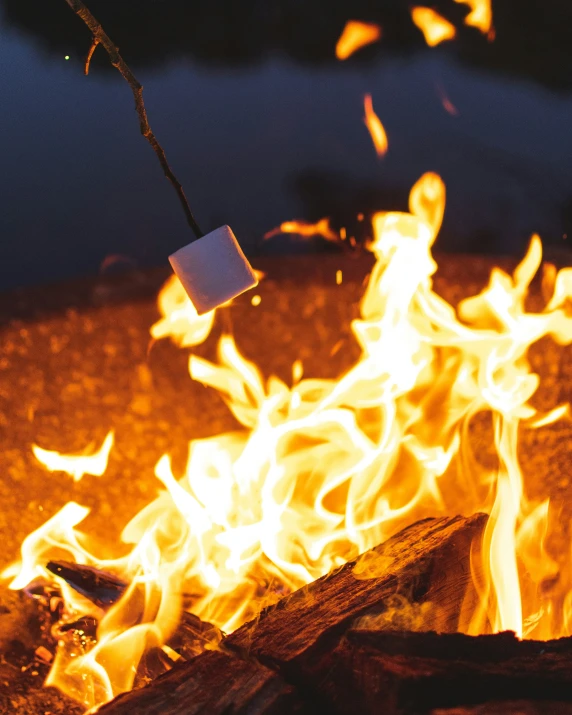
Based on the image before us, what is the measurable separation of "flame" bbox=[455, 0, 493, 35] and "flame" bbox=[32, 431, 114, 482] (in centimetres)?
242

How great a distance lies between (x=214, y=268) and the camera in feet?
3.15

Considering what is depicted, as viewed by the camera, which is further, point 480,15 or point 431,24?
point 480,15

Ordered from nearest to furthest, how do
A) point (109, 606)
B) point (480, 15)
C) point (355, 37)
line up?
point (109, 606) → point (355, 37) → point (480, 15)

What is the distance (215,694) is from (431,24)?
286 centimetres

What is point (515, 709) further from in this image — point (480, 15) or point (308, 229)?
point (480, 15)

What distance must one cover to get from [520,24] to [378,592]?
8.65 feet

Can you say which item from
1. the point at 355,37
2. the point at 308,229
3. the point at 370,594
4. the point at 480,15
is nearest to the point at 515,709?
the point at 370,594

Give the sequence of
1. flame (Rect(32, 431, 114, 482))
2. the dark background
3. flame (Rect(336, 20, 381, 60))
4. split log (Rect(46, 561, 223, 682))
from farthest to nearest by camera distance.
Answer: flame (Rect(336, 20, 381, 60))
the dark background
flame (Rect(32, 431, 114, 482))
split log (Rect(46, 561, 223, 682))

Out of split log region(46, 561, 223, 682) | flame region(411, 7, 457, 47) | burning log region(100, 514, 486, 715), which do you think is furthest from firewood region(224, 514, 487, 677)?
flame region(411, 7, 457, 47)

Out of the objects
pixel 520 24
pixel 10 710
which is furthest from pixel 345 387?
pixel 520 24

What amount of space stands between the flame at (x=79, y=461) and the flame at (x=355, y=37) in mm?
2016

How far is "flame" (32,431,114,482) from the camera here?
4.83 ft

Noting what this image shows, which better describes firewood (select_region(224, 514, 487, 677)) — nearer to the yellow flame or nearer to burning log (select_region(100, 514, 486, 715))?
burning log (select_region(100, 514, 486, 715))

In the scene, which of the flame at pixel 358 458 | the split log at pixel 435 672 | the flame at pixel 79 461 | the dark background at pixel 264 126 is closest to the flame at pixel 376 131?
the dark background at pixel 264 126
